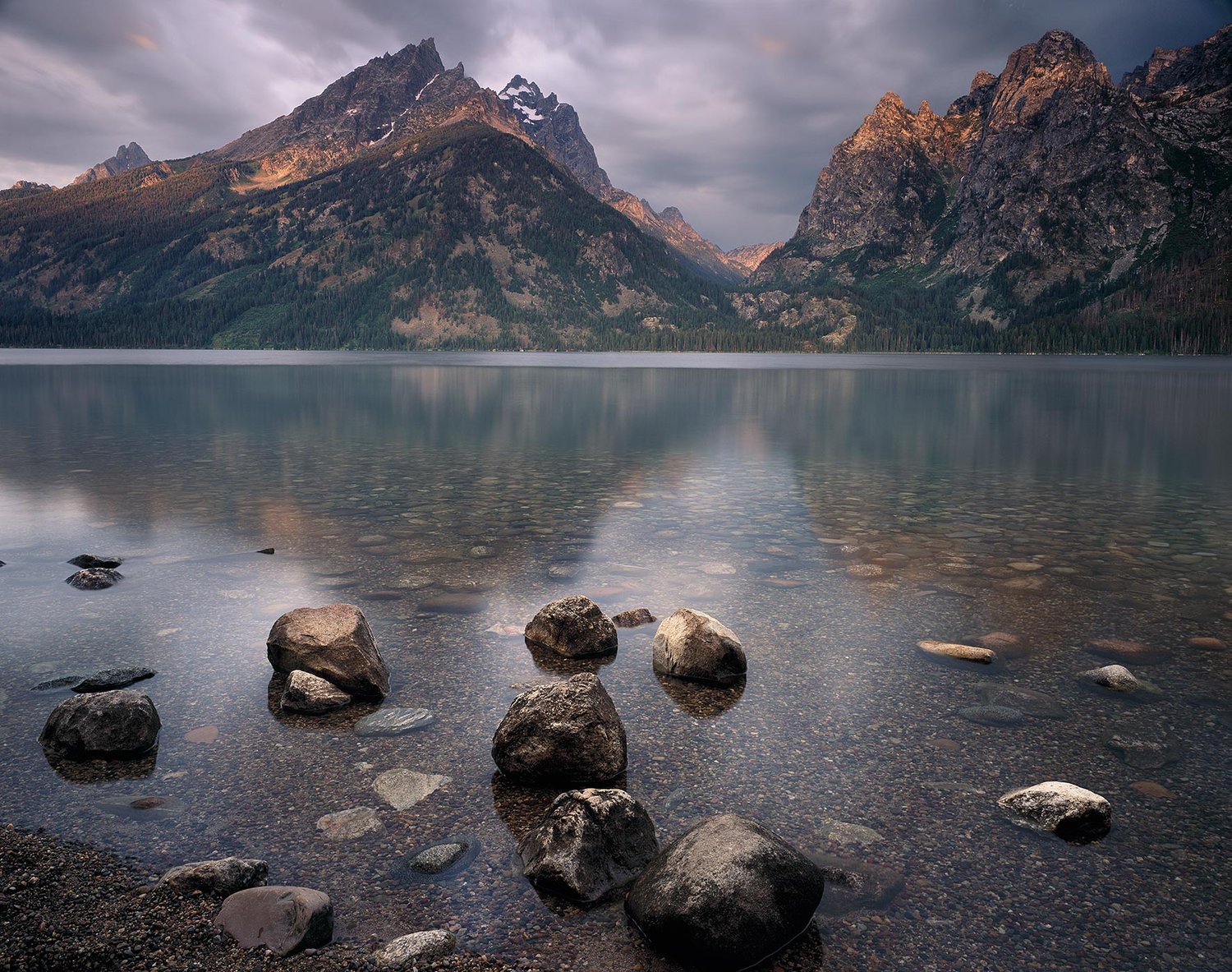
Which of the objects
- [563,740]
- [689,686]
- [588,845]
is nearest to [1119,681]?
[689,686]

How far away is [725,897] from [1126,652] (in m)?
9.85

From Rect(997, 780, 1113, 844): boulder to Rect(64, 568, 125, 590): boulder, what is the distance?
16506 mm

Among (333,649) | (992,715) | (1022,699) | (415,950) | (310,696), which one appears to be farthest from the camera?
(333,649)

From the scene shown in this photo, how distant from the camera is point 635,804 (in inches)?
282

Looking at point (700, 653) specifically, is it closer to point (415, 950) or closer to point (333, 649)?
point (333, 649)

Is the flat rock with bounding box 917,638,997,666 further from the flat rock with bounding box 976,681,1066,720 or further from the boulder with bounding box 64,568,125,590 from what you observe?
the boulder with bounding box 64,568,125,590

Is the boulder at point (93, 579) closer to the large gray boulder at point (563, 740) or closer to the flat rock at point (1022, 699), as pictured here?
the large gray boulder at point (563, 740)

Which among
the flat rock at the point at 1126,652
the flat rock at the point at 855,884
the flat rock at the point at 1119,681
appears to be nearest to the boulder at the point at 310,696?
the flat rock at the point at 855,884

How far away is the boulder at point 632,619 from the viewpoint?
13.8 meters

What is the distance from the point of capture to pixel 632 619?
13.9m

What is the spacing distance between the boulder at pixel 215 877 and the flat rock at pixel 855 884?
15.9 ft

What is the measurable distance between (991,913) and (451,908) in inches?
176

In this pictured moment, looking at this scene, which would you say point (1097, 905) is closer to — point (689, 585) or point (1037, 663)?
point (1037, 663)

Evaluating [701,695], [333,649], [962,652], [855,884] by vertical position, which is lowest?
[701,695]
